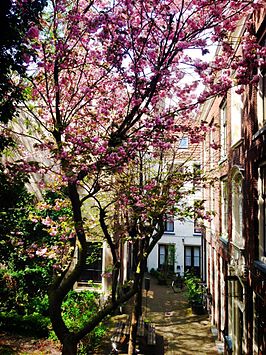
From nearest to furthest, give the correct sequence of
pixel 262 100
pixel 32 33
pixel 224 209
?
pixel 32 33 < pixel 262 100 < pixel 224 209

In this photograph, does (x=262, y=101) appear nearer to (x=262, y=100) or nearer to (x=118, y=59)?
(x=262, y=100)

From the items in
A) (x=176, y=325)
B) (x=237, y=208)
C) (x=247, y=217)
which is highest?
(x=237, y=208)

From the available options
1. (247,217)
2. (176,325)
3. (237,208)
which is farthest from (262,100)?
(176,325)

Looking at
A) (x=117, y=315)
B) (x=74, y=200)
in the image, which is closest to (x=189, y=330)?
(x=117, y=315)

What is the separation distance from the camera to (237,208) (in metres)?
10.9

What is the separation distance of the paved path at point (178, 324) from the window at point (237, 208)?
5.13m

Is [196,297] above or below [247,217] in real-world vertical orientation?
below

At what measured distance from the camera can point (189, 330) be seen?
15.3 metres

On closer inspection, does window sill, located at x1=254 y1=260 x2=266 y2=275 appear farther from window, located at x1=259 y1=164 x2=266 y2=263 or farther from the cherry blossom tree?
the cherry blossom tree

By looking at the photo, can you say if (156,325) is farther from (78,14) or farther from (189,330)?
(78,14)

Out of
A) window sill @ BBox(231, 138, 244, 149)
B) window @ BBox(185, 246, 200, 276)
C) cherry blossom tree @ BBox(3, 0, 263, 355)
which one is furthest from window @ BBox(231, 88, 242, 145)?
window @ BBox(185, 246, 200, 276)

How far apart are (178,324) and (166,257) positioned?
38.0ft

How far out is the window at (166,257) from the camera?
2703 centimetres

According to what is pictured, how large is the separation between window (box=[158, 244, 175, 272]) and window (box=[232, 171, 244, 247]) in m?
16.0
